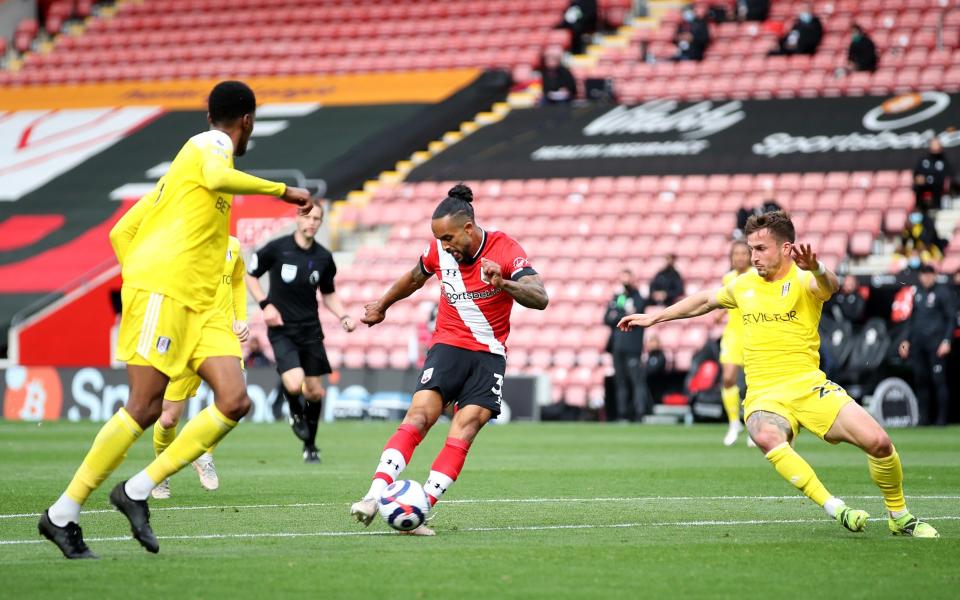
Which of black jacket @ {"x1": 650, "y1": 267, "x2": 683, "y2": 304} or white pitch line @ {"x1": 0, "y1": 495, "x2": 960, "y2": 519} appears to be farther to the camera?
black jacket @ {"x1": 650, "y1": 267, "x2": 683, "y2": 304}

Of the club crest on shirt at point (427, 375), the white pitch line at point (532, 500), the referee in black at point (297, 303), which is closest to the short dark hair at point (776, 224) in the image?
the club crest on shirt at point (427, 375)

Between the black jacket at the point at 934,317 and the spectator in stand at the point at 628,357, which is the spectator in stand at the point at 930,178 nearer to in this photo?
the black jacket at the point at 934,317

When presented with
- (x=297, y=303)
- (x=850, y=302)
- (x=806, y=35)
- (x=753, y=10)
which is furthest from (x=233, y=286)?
(x=753, y=10)

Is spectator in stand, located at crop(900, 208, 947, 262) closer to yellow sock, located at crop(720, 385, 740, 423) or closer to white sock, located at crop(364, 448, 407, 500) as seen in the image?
yellow sock, located at crop(720, 385, 740, 423)

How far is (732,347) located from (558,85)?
16.7 m

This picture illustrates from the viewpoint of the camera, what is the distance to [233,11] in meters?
42.5

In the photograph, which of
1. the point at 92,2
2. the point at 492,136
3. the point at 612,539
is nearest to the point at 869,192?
the point at 492,136

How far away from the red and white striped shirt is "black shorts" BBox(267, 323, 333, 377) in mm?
5749

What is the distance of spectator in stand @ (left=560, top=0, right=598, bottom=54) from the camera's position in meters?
35.8

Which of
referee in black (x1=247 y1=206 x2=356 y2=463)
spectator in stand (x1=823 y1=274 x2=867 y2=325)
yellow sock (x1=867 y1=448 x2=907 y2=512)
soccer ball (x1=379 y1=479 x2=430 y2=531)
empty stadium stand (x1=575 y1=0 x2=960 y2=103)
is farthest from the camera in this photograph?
empty stadium stand (x1=575 y1=0 x2=960 y2=103)

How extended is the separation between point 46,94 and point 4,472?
91.4 ft

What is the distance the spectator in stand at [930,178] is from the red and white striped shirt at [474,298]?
1854 centimetres

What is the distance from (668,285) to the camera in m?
24.6

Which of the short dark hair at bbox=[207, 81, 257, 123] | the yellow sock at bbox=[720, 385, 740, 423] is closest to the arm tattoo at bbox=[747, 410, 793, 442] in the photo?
the short dark hair at bbox=[207, 81, 257, 123]
